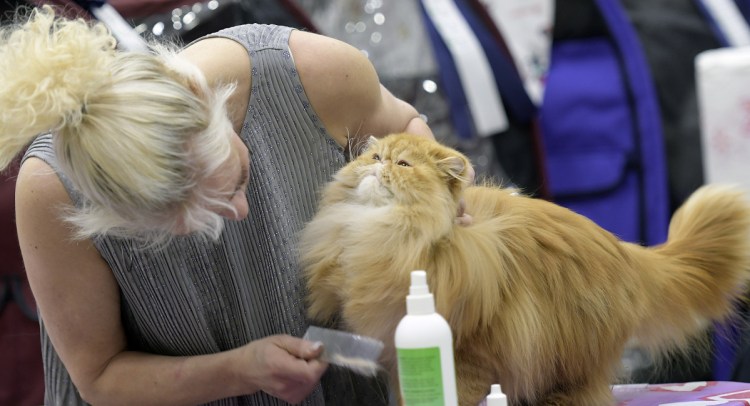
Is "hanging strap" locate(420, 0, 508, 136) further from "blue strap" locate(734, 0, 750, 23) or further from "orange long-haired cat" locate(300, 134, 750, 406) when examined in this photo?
"orange long-haired cat" locate(300, 134, 750, 406)

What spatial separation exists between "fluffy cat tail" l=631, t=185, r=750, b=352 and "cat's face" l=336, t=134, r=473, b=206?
0.33m

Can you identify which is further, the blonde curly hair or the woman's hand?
the woman's hand

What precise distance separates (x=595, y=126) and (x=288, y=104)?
136cm

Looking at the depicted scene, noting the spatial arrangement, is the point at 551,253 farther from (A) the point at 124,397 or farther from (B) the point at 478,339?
(A) the point at 124,397

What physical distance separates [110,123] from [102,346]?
Answer: 17.2 inches

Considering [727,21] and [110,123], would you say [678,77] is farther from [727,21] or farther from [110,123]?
[110,123]

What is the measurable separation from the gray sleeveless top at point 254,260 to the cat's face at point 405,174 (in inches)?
3.7

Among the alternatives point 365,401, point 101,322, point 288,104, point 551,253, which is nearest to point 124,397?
point 101,322

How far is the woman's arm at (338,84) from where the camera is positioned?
1.34m

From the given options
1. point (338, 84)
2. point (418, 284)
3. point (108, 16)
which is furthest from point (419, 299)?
point (108, 16)

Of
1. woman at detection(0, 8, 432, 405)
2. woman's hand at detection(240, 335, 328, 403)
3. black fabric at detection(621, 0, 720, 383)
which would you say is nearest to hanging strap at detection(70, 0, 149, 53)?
woman at detection(0, 8, 432, 405)

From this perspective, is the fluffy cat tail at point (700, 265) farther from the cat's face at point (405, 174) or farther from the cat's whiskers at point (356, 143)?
the cat's whiskers at point (356, 143)

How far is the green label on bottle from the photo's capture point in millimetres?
906

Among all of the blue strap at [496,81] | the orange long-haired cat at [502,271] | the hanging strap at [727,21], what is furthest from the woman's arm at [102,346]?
the hanging strap at [727,21]
